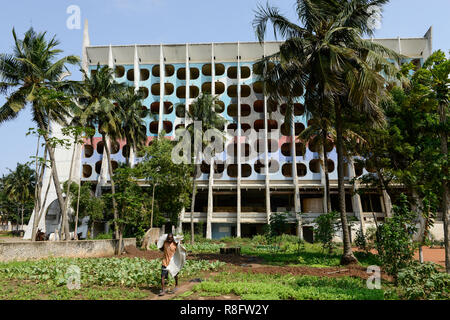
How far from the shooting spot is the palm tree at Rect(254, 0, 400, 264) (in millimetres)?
→ 12617


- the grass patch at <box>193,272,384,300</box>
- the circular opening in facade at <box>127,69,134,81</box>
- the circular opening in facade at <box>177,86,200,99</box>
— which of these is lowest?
the grass patch at <box>193,272,384,300</box>

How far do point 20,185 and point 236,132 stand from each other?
5163 centimetres

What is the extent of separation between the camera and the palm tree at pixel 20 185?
6144 centimetres

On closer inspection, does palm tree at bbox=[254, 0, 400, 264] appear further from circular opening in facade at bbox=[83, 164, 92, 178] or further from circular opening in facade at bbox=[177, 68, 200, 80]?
circular opening in facade at bbox=[83, 164, 92, 178]

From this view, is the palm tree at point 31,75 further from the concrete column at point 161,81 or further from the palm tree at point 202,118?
the concrete column at point 161,81

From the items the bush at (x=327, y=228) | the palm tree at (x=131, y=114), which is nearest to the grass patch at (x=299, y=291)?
the bush at (x=327, y=228)

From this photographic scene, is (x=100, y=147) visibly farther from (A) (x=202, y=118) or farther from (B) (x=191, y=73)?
(A) (x=202, y=118)

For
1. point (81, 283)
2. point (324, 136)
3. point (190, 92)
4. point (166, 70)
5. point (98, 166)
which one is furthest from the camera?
point (166, 70)

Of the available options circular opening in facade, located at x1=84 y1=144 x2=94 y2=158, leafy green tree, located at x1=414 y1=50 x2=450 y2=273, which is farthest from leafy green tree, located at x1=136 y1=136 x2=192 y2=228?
leafy green tree, located at x1=414 y1=50 x2=450 y2=273

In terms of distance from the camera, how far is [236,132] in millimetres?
38281

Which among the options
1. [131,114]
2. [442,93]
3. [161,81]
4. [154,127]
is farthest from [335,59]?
[154,127]

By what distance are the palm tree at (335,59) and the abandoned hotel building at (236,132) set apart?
2094 cm

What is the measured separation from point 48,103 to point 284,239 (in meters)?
22.1

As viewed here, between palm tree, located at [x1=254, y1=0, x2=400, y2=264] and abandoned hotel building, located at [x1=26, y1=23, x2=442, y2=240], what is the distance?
2094 cm
